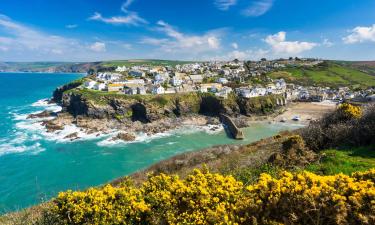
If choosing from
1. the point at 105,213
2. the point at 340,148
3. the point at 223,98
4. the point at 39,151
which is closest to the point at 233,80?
the point at 223,98

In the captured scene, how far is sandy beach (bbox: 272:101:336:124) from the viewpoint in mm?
72062

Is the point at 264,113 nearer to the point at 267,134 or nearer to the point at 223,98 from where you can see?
the point at 223,98

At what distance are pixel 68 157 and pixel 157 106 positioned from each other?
29.3 meters

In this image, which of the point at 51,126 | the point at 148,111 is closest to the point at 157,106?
the point at 148,111

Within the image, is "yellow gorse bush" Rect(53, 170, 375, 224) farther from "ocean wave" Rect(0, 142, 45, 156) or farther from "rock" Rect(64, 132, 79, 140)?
"rock" Rect(64, 132, 79, 140)

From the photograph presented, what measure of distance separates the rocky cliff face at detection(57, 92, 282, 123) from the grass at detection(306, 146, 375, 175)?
2230 inches

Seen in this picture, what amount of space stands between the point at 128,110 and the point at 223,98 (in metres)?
25.7

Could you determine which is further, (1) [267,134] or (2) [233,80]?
(2) [233,80]

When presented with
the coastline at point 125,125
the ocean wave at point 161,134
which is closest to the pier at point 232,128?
the coastline at point 125,125

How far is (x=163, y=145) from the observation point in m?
53.0

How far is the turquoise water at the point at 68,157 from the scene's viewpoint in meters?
36.1

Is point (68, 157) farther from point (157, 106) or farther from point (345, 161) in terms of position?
point (345, 161)

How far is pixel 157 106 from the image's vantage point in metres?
71.9

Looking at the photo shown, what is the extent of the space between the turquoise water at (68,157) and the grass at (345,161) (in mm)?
25584
